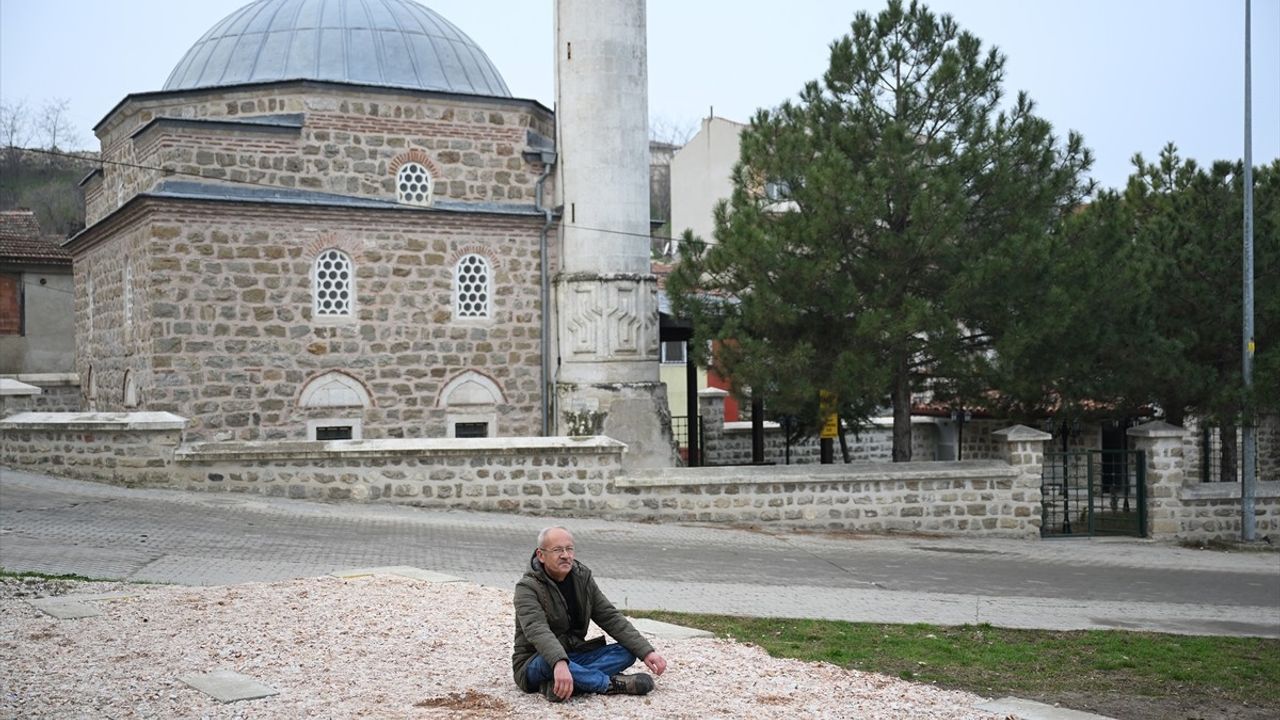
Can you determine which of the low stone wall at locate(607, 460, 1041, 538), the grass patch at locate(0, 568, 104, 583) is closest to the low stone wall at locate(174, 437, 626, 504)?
the low stone wall at locate(607, 460, 1041, 538)

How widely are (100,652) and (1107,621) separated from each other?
7.59 metres

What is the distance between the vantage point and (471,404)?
19703mm

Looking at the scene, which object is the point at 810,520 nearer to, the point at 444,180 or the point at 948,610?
the point at 948,610

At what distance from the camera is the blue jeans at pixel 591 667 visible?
6.23m

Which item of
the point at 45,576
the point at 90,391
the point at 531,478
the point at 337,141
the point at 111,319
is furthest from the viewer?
the point at 90,391

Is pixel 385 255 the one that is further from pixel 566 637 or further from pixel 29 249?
pixel 566 637

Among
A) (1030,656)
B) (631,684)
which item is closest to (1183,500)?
(1030,656)

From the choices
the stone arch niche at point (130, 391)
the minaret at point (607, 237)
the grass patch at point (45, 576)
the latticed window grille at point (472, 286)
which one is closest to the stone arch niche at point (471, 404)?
the latticed window grille at point (472, 286)

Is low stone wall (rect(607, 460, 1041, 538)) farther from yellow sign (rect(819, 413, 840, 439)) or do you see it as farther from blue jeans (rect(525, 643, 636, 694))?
blue jeans (rect(525, 643, 636, 694))

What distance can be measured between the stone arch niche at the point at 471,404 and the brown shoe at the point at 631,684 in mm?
13397

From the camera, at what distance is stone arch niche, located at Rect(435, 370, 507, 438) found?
19531mm

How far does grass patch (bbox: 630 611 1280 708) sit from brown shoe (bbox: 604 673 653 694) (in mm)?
1666

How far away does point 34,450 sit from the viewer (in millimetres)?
15727

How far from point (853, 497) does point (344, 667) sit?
10259 millimetres
